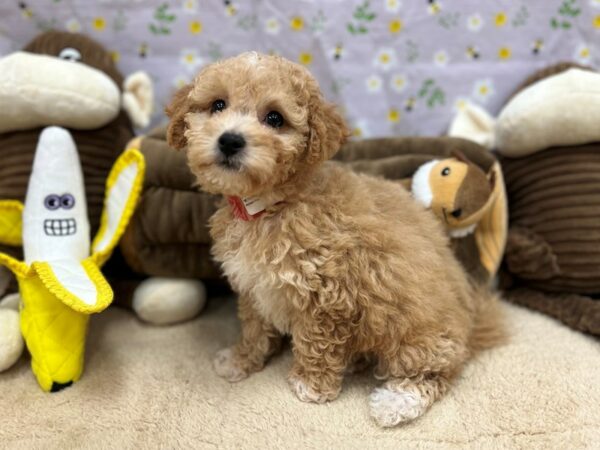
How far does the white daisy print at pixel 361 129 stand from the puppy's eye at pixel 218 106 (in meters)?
1.15

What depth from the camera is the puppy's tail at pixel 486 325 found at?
1.84m

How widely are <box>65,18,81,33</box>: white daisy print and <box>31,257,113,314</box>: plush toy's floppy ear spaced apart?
121 cm

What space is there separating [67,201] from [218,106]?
2.56ft

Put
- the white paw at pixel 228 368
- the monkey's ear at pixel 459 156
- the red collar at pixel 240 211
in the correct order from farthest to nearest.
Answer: the monkey's ear at pixel 459 156 < the white paw at pixel 228 368 < the red collar at pixel 240 211

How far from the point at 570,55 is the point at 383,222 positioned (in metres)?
1.58

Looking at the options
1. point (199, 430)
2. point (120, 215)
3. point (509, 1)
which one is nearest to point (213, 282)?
point (120, 215)

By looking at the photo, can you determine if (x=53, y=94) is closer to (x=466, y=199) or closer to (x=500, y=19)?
(x=466, y=199)

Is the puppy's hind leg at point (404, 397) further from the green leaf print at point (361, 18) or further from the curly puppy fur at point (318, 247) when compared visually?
the green leaf print at point (361, 18)

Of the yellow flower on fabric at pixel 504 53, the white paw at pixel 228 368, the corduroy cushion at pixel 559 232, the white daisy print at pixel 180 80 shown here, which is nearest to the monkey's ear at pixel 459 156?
the corduroy cushion at pixel 559 232

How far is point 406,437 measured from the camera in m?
1.47

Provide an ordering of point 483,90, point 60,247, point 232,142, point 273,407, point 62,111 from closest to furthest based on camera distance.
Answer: point 232,142 < point 273,407 < point 60,247 < point 62,111 < point 483,90

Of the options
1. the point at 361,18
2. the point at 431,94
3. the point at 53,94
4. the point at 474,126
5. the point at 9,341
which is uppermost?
Answer: the point at 361,18

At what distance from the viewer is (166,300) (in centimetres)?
201

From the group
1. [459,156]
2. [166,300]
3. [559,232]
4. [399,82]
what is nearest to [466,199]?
[459,156]
